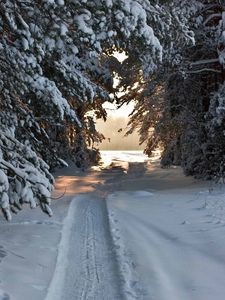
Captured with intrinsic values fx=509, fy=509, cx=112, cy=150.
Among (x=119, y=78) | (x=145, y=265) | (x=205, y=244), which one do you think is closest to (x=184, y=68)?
(x=119, y=78)

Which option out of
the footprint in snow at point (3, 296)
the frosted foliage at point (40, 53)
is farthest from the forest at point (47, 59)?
the footprint in snow at point (3, 296)

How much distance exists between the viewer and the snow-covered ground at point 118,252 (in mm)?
6004

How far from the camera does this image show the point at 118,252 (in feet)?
25.5

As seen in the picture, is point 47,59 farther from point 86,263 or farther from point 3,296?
point 3,296

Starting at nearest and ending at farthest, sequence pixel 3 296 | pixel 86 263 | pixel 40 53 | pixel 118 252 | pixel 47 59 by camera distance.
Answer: pixel 3 296 < pixel 86 263 < pixel 40 53 < pixel 118 252 < pixel 47 59

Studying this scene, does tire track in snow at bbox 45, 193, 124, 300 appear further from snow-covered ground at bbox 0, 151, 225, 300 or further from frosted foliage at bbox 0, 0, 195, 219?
frosted foliage at bbox 0, 0, 195, 219

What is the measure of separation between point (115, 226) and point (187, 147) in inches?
376

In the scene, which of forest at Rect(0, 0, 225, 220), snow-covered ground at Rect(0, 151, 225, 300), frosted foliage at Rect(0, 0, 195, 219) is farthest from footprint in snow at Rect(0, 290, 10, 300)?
frosted foliage at Rect(0, 0, 195, 219)

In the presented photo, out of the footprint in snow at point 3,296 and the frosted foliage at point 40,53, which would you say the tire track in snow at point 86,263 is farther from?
the frosted foliage at point 40,53

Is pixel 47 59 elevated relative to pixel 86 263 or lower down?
elevated

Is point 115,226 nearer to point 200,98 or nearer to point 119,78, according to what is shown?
point 200,98

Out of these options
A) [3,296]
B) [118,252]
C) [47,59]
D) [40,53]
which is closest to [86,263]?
[118,252]

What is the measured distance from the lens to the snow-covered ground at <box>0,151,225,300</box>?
600 centimetres

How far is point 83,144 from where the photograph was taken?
2838 cm
